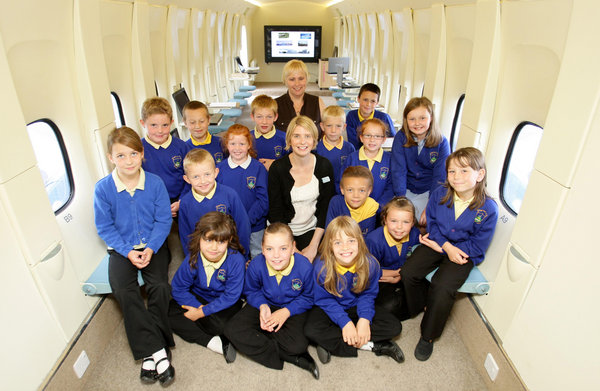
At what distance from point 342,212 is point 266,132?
5.24ft

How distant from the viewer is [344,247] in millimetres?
3023

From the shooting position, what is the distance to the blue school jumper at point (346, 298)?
10.4 feet

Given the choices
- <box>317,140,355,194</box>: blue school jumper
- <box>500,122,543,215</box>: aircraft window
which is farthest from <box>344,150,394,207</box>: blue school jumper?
<box>500,122,543,215</box>: aircraft window

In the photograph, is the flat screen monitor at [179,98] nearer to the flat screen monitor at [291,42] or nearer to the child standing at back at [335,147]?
the child standing at back at [335,147]

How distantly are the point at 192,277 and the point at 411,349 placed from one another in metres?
2.06

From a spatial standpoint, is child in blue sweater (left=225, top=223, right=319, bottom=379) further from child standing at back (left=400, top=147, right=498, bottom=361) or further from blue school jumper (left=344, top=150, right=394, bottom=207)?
blue school jumper (left=344, top=150, right=394, bottom=207)

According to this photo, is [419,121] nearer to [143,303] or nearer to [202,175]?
→ [202,175]

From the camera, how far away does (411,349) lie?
11.1ft

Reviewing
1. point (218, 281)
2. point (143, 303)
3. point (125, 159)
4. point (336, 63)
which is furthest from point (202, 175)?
point (336, 63)

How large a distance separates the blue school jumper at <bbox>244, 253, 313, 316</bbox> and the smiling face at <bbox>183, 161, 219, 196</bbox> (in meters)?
0.81

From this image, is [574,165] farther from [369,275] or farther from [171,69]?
[171,69]

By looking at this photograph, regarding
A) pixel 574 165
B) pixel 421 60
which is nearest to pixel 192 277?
pixel 574 165

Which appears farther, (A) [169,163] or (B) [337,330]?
(A) [169,163]

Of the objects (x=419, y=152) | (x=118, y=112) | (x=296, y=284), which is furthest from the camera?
(x=118, y=112)
